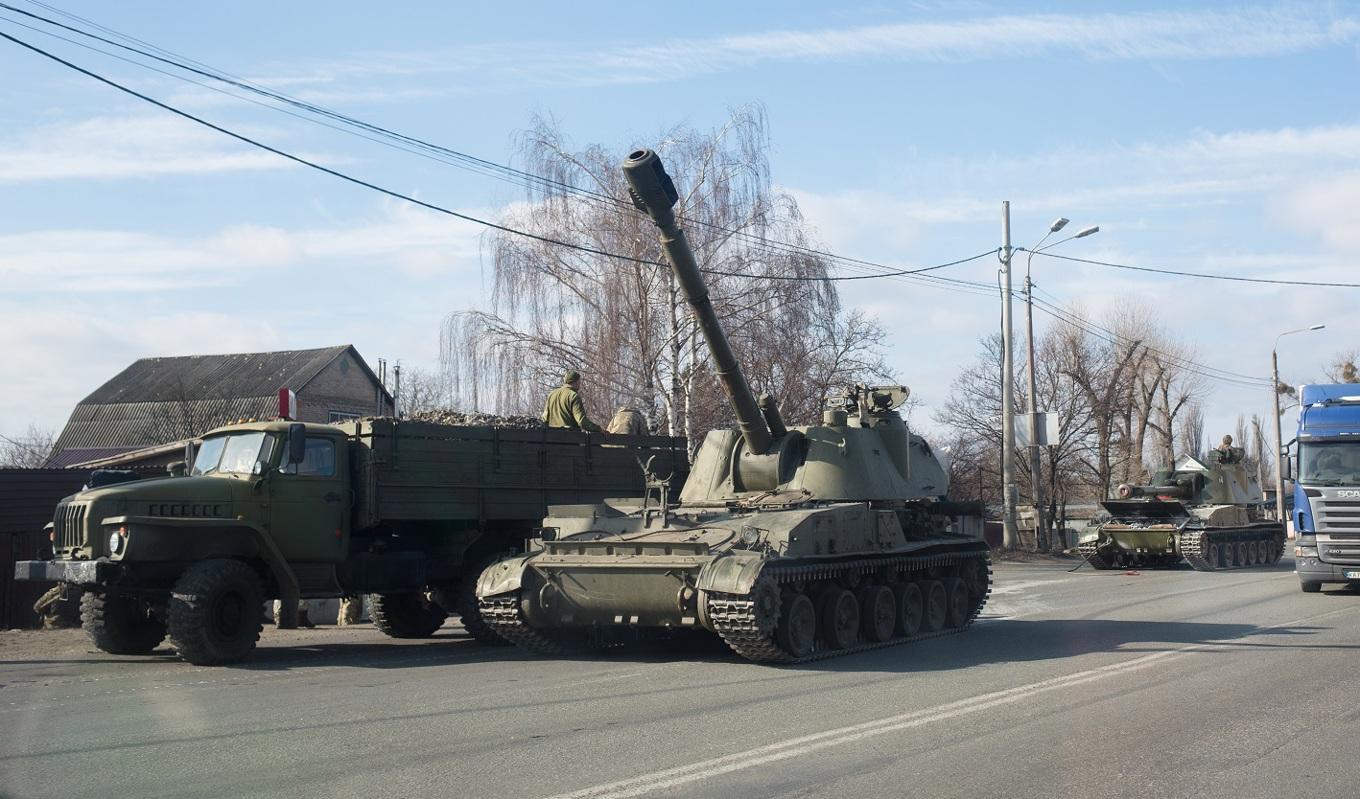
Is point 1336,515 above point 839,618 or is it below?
above

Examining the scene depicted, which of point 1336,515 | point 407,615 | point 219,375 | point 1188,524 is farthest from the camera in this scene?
point 219,375

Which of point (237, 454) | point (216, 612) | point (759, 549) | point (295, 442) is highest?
point (295, 442)

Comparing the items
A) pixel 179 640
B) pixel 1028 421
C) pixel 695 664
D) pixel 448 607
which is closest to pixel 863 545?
pixel 695 664

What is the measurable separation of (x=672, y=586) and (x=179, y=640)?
4332mm

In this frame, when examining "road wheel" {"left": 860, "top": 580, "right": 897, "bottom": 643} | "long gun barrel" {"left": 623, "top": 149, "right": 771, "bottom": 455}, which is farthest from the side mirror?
"road wheel" {"left": 860, "top": 580, "right": 897, "bottom": 643}

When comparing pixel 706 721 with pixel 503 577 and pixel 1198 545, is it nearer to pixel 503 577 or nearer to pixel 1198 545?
pixel 503 577

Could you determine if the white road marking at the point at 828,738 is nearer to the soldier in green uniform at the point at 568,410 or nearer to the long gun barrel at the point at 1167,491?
the soldier in green uniform at the point at 568,410

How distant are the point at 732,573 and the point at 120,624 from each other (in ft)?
20.1

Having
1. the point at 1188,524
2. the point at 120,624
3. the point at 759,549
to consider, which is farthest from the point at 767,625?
the point at 1188,524

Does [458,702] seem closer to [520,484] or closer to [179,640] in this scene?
[179,640]

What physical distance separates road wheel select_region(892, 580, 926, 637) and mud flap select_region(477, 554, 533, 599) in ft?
13.0

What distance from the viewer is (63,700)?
10.0 meters

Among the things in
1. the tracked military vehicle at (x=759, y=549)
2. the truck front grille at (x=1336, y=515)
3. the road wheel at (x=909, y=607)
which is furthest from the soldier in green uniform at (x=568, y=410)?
the truck front grille at (x=1336, y=515)

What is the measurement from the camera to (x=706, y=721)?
8641mm
